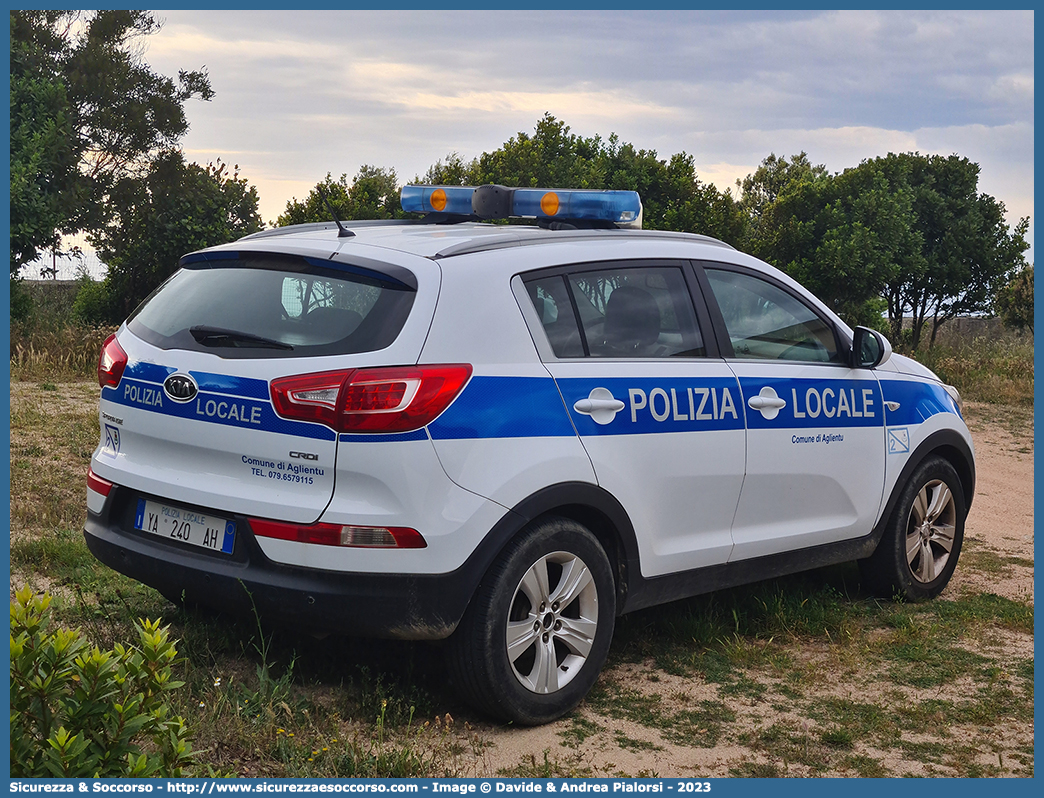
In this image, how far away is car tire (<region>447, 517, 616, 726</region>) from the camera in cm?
395

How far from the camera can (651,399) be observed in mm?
4473

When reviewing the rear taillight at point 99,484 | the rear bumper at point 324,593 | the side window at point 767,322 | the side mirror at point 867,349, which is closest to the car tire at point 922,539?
the side mirror at point 867,349

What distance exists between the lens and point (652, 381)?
14.8 feet

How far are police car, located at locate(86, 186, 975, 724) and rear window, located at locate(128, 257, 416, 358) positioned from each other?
1 cm

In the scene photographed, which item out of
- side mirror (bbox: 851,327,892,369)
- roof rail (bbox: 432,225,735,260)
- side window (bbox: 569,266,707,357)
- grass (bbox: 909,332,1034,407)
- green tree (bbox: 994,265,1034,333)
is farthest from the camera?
green tree (bbox: 994,265,1034,333)

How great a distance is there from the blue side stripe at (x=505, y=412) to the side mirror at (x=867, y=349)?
2.10 meters

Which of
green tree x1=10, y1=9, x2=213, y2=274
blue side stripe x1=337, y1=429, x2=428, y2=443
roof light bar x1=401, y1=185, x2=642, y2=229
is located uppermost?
green tree x1=10, y1=9, x2=213, y2=274

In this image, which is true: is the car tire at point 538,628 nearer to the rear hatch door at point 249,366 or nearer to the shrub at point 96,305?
the rear hatch door at point 249,366

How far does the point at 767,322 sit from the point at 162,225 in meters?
13.8

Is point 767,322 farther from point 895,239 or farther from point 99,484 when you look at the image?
point 895,239

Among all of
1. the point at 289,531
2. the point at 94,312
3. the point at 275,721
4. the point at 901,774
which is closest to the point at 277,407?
the point at 289,531

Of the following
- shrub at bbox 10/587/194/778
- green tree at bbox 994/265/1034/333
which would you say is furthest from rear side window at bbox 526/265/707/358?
green tree at bbox 994/265/1034/333

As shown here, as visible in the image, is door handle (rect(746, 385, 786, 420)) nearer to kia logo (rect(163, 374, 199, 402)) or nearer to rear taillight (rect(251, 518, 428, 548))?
rear taillight (rect(251, 518, 428, 548))

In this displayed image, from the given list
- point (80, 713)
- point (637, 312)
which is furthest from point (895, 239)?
point (80, 713)
